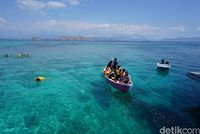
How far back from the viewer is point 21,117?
1450 centimetres

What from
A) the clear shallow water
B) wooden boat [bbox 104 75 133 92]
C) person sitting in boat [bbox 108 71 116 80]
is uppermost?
person sitting in boat [bbox 108 71 116 80]

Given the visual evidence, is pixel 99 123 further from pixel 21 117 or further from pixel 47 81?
pixel 47 81

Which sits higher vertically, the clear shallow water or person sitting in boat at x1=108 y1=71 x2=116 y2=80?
person sitting in boat at x1=108 y1=71 x2=116 y2=80

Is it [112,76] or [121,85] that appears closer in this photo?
[121,85]

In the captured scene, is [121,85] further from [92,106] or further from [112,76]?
[92,106]

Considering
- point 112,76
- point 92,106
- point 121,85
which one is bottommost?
point 92,106

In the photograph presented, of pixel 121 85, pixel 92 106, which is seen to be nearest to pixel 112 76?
pixel 121 85

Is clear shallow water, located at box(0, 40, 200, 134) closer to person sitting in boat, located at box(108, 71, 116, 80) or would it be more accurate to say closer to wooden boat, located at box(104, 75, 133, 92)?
wooden boat, located at box(104, 75, 133, 92)

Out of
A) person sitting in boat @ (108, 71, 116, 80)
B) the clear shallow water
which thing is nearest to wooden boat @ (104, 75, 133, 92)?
the clear shallow water

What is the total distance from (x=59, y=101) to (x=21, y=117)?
4.18 meters

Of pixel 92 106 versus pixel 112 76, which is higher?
pixel 112 76

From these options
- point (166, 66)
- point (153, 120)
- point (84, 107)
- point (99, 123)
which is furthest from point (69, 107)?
point (166, 66)

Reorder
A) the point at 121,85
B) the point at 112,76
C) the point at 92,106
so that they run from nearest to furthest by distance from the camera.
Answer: the point at 92,106
the point at 121,85
the point at 112,76

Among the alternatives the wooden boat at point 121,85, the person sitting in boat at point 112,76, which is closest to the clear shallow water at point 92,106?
the wooden boat at point 121,85
